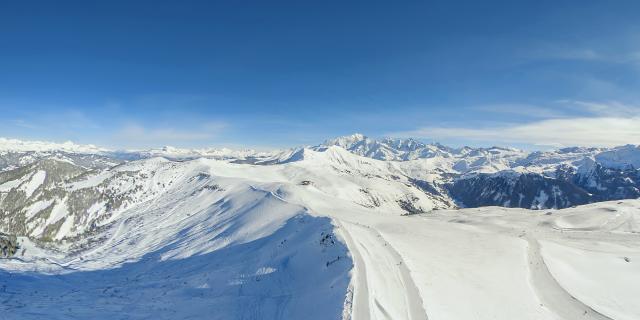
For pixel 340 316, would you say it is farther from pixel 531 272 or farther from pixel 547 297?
pixel 531 272

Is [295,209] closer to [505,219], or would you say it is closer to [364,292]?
[505,219]

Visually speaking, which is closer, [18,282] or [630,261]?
[630,261]

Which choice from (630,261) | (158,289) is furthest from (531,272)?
(158,289)

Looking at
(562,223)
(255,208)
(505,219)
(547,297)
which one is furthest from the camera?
(255,208)

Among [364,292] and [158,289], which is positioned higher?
[364,292]

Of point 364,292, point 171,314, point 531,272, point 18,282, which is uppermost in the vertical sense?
point 364,292

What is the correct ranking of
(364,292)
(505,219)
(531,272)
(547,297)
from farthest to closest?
(505,219), (531,272), (547,297), (364,292)

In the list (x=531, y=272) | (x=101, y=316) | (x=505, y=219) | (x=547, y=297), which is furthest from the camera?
(x=505, y=219)

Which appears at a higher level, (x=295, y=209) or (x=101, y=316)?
(x=295, y=209)

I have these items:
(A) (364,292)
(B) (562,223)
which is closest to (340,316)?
(A) (364,292)
